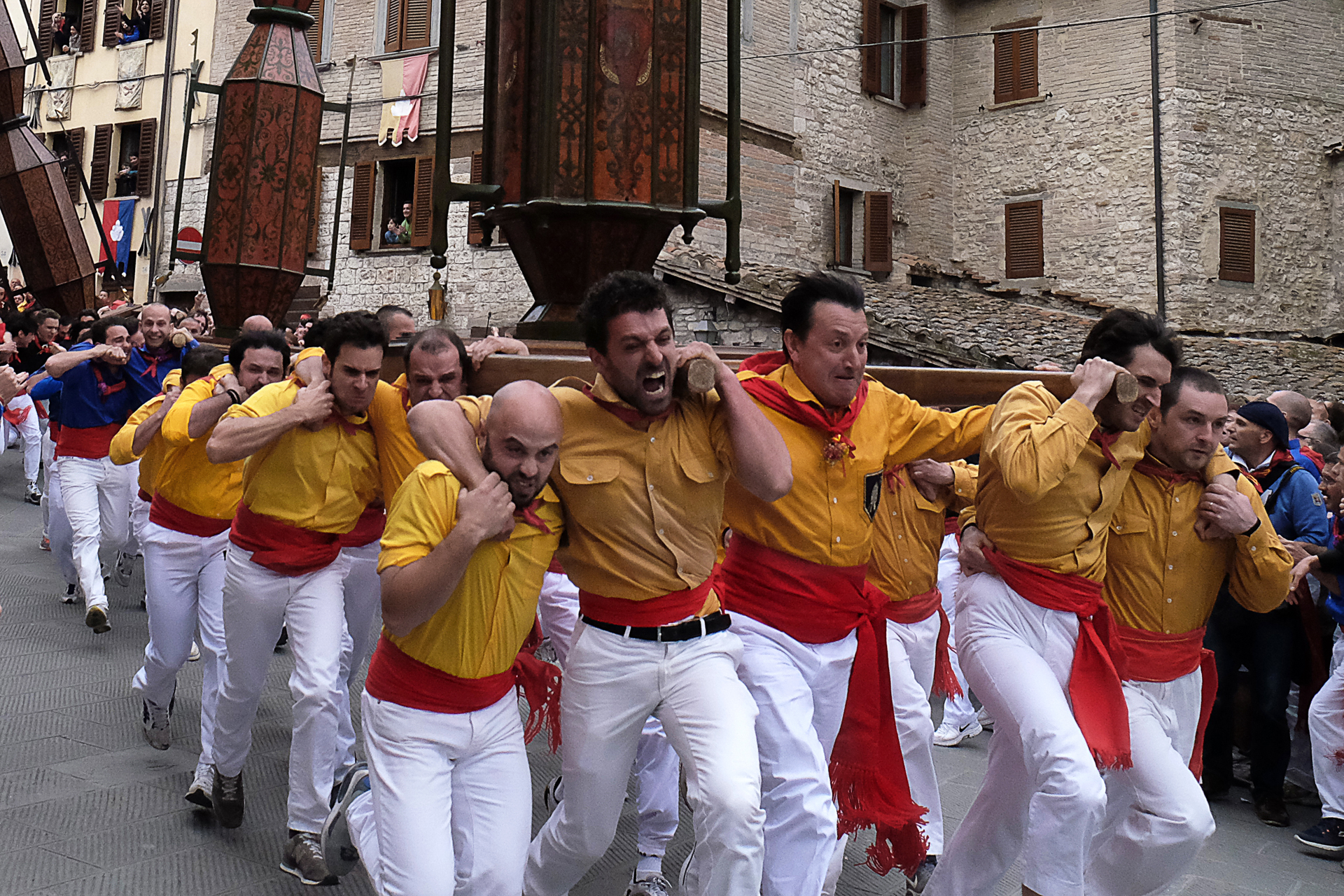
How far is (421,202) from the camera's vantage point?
20.2 metres

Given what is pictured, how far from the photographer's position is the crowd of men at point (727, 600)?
308 cm

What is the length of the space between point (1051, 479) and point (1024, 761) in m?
0.87

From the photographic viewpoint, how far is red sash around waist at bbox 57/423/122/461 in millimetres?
7984

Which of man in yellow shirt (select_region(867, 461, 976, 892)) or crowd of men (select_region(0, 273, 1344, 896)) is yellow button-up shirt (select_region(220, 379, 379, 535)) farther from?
man in yellow shirt (select_region(867, 461, 976, 892))

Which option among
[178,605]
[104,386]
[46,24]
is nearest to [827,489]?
[178,605]

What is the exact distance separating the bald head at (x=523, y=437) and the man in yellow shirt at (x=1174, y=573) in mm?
2020

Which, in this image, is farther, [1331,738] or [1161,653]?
[1331,738]

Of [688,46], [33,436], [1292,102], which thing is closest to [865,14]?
[1292,102]

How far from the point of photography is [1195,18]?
20.5 metres

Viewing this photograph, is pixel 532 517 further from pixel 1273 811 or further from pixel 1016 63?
pixel 1016 63

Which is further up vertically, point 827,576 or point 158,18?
point 158,18

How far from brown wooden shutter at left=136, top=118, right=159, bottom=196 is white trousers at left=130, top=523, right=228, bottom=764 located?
20286mm

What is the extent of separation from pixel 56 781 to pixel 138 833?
76 centimetres

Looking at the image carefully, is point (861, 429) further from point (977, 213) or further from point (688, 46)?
point (977, 213)
